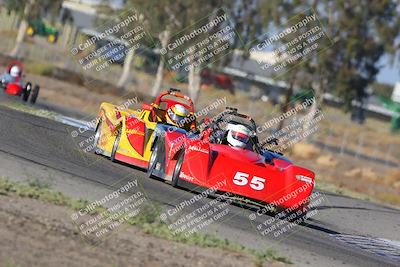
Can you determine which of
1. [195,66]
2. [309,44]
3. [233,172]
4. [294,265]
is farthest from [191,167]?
[195,66]

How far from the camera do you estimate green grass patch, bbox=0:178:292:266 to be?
976cm

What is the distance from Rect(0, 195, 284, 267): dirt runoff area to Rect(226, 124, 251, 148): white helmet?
5.19 metres

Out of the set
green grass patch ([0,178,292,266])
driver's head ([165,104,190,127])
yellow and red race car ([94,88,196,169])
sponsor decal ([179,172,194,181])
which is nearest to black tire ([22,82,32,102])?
yellow and red race car ([94,88,196,169])

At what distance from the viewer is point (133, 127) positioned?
625 inches

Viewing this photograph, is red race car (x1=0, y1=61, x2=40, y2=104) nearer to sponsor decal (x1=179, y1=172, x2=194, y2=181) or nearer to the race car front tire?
the race car front tire

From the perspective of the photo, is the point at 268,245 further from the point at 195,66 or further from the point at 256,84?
the point at 256,84

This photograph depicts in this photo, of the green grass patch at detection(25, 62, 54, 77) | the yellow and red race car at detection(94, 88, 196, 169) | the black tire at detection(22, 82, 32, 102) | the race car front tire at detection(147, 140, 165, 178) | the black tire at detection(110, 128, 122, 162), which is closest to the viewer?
the race car front tire at detection(147, 140, 165, 178)

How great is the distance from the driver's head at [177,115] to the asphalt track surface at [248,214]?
4.03ft

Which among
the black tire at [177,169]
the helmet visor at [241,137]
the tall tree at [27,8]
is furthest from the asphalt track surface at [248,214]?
the tall tree at [27,8]

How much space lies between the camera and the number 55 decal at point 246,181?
44.9 ft

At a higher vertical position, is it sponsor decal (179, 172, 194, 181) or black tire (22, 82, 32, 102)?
sponsor decal (179, 172, 194, 181)

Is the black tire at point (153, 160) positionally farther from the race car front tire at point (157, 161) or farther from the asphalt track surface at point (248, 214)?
the asphalt track surface at point (248, 214)

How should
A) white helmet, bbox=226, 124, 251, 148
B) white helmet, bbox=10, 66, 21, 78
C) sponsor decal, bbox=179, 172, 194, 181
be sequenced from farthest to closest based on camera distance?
white helmet, bbox=10, 66, 21, 78 → white helmet, bbox=226, 124, 251, 148 → sponsor decal, bbox=179, 172, 194, 181

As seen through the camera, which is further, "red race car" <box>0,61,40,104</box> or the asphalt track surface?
"red race car" <box>0,61,40,104</box>
